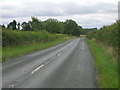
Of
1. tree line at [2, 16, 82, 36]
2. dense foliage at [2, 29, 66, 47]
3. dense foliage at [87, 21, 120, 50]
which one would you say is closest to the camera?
dense foliage at [87, 21, 120, 50]

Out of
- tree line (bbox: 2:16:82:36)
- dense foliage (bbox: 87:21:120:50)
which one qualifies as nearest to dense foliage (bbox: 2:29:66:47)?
tree line (bbox: 2:16:82:36)

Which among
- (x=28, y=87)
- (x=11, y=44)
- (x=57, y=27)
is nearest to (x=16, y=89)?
(x=28, y=87)

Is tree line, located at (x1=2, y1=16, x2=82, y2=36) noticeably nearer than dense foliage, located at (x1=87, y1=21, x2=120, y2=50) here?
No

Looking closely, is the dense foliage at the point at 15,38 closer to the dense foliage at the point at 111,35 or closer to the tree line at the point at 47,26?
the tree line at the point at 47,26

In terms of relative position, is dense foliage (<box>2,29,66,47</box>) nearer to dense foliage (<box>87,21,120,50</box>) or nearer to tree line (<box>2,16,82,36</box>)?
tree line (<box>2,16,82,36</box>)

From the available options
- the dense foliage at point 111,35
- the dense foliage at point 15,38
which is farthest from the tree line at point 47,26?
the dense foliage at point 111,35

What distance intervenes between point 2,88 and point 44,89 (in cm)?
Answer: 155

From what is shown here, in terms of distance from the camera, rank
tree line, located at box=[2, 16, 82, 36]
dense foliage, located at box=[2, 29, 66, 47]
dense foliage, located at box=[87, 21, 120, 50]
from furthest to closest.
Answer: tree line, located at box=[2, 16, 82, 36] < dense foliage, located at box=[2, 29, 66, 47] < dense foliage, located at box=[87, 21, 120, 50]

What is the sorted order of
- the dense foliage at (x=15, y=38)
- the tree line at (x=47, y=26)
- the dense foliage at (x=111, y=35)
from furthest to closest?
the tree line at (x=47, y=26), the dense foliage at (x=15, y=38), the dense foliage at (x=111, y=35)

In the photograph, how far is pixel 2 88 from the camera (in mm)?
9148

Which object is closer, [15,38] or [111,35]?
[111,35]

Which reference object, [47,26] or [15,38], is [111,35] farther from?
[47,26]

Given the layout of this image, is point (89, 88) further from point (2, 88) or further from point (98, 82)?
point (2, 88)

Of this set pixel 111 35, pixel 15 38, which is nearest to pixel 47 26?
pixel 15 38
